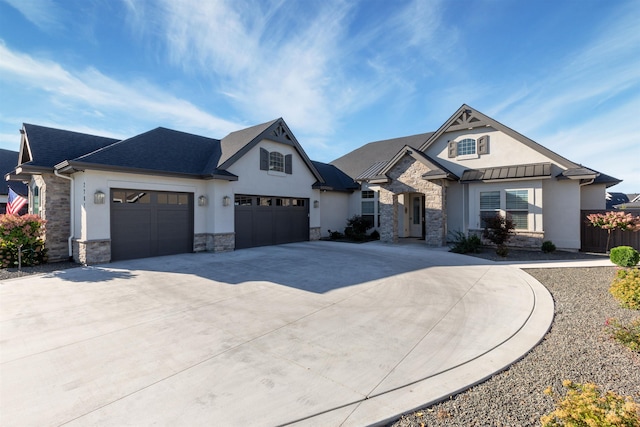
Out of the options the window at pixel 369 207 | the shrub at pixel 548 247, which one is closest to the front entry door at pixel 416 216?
the window at pixel 369 207

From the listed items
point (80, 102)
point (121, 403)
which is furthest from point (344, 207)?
point (121, 403)

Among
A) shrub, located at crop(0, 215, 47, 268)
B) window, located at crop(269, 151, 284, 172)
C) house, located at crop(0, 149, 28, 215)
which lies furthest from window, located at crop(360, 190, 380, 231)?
house, located at crop(0, 149, 28, 215)

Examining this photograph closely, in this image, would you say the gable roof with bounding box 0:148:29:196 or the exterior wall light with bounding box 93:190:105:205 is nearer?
the exterior wall light with bounding box 93:190:105:205

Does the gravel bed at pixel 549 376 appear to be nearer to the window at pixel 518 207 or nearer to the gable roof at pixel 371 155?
the window at pixel 518 207

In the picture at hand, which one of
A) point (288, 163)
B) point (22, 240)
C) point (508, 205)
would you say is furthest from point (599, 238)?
point (22, 240)

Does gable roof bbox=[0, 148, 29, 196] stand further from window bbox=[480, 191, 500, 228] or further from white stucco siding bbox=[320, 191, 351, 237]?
Answer: window bbox=[480, 191, 500, 228]

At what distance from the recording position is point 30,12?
27.9 feet

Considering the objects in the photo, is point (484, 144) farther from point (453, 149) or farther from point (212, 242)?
point (212, 242)

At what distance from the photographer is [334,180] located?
67.2 ft

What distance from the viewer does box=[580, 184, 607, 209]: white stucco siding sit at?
14914mm

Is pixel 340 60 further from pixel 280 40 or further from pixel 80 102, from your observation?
pixel 80 102

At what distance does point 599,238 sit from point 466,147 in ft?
23.4

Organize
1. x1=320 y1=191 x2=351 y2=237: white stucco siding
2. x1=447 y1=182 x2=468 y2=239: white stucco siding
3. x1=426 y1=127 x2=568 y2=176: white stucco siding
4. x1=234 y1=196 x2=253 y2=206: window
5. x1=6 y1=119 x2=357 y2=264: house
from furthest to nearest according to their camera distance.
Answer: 1. x1=320 y1=191 x2=351 y2=237: white stucco siding
2. x1=447 y1=182 x2=468 y2=239: white stucco siding
3. x1=234 y1=196 x2=253 y2=206: window
4. x1=426 y1=127 x2=568 y2=176: white stucco siding
5. x1=6 y1=119 x2=357 y2=264: house

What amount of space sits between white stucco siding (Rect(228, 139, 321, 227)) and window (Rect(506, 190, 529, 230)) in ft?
34.3
